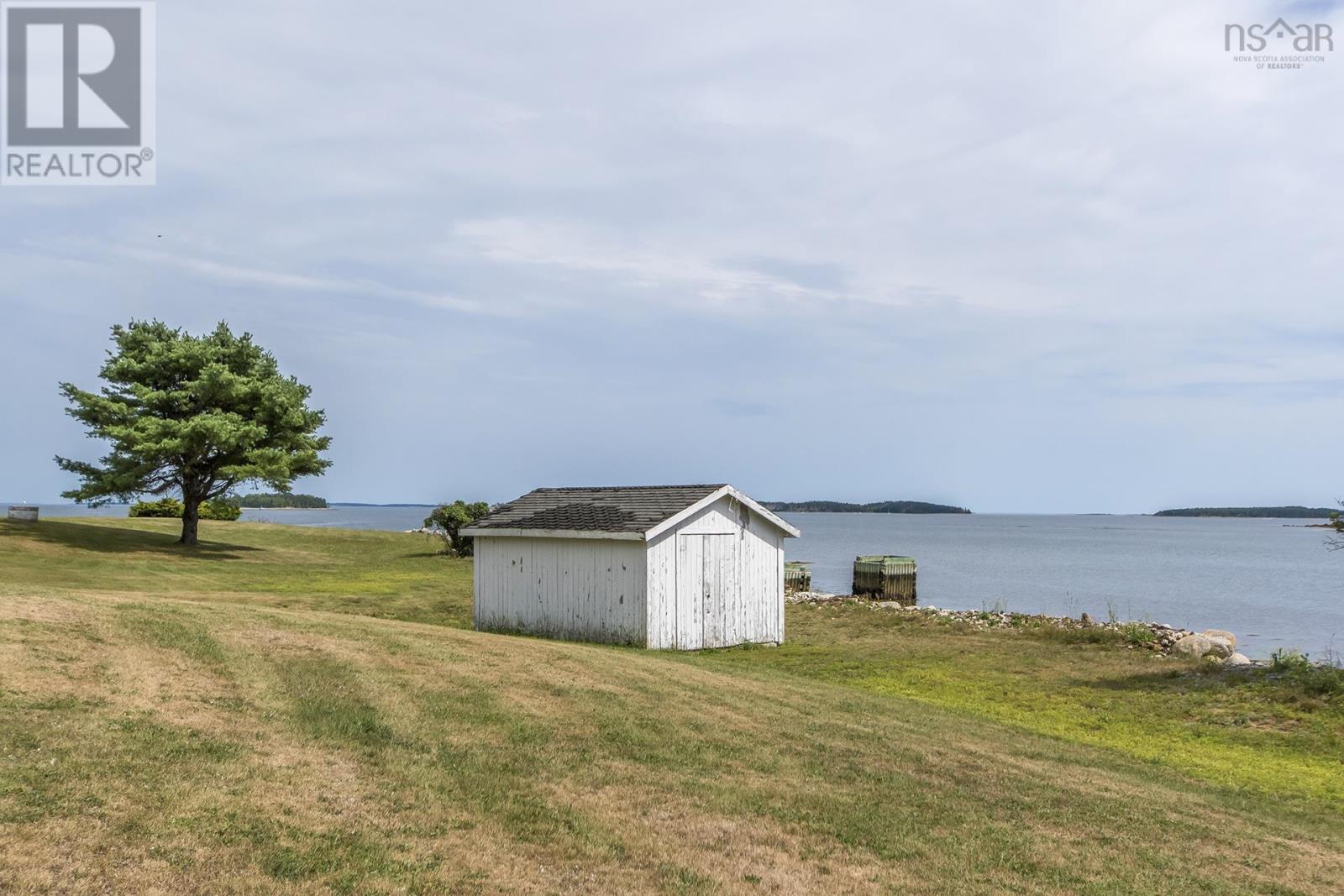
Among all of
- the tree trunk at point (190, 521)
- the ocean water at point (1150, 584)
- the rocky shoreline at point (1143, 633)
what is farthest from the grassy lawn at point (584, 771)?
the tree trunk at point (190, 521)

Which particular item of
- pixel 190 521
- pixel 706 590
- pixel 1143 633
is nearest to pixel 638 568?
pixel 706 590

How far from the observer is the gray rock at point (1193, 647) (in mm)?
24219

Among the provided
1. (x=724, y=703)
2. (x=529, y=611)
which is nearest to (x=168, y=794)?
(x=724, y=703)

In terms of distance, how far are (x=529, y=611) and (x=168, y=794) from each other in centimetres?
1861

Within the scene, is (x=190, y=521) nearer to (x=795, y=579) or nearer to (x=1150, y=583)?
(x=795, y=579)

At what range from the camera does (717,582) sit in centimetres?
2614

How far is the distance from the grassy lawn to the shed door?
4.63 meters

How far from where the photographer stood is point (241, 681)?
497 inches

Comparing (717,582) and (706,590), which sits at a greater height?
(717,582)

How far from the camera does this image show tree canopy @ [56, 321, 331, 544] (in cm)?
4712

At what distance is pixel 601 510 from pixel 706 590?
3591 mm

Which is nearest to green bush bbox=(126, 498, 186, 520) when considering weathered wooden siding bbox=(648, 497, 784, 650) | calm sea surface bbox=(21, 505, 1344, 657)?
calm sea surface bbox=(21, 505, 1344, 657)

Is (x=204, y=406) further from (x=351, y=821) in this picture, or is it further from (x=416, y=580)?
(x=351, y=821)

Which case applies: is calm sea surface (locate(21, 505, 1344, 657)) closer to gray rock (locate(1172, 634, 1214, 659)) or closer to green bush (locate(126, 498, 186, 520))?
gray rock (locate(1172, 634, 1214, 659))
